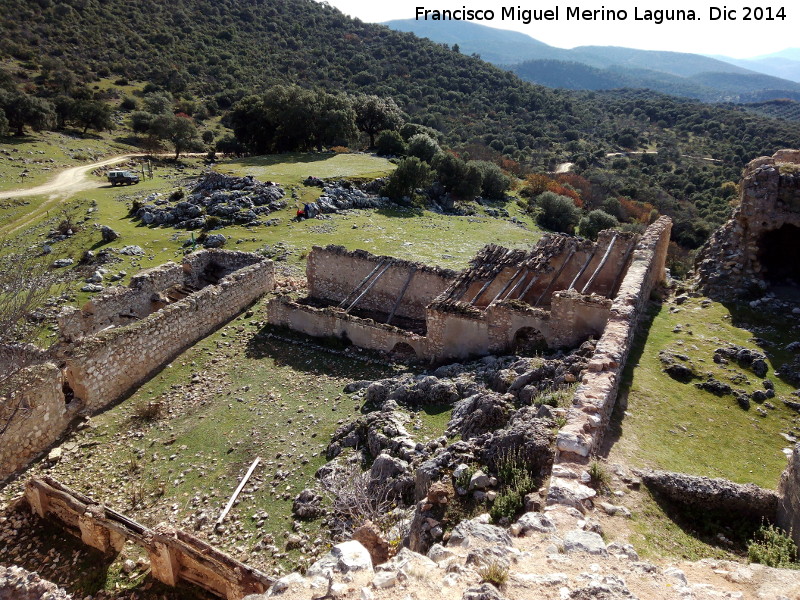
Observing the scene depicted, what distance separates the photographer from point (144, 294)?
1730 cm

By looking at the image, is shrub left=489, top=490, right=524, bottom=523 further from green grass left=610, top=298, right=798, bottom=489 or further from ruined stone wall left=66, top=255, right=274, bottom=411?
ruined stone wall left=66, top=255, right=274, bottom=411

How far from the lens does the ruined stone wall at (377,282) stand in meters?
17.6

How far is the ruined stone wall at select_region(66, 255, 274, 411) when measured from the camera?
1258 centimetres

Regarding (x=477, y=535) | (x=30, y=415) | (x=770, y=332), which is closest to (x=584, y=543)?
(x=477, y=535)

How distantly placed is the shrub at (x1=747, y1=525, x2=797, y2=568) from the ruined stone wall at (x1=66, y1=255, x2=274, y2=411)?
43.3 feet

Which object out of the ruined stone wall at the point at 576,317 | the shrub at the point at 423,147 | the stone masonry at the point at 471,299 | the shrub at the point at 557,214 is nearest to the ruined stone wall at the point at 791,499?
the stone masonry at the point at 471,299

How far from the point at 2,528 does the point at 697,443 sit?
40.3 ft

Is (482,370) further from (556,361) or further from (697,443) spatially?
(697,443)

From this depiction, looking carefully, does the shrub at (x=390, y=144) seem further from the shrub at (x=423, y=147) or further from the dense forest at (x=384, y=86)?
the dense forest at (x=384, y=86)

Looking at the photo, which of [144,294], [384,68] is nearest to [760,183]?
[144,294]

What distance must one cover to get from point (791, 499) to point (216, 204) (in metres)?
28.6

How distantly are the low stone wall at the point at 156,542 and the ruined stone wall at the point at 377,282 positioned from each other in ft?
34.2

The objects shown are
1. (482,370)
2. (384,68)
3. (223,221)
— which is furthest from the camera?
(384,68)

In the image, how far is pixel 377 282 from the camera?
18422mm
